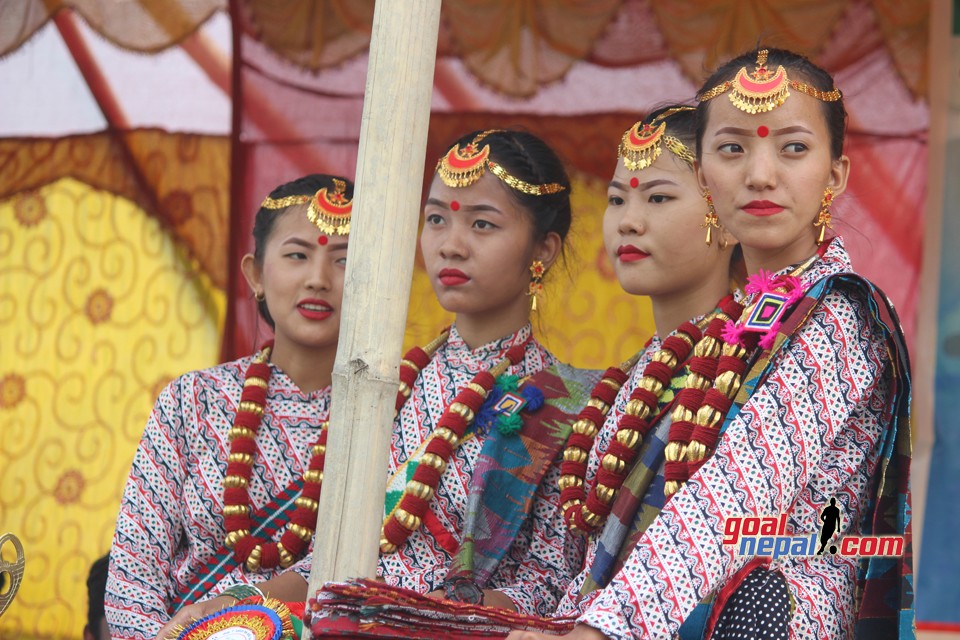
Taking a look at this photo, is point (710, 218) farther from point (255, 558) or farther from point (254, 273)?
point (254, 273)

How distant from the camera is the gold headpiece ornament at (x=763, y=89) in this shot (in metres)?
3.41

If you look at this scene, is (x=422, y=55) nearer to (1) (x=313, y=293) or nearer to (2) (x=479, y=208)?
(2) (x=479, y=208)

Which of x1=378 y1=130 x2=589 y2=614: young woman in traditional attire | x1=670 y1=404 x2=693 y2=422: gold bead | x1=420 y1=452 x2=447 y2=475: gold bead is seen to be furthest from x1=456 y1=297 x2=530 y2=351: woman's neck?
x1=670 y1=404 x2=693 y2=422: gold bead

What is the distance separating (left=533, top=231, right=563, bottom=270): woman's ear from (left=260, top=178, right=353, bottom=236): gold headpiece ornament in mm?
628

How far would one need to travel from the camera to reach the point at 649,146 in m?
4.03

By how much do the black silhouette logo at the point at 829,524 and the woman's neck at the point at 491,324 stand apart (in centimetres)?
145

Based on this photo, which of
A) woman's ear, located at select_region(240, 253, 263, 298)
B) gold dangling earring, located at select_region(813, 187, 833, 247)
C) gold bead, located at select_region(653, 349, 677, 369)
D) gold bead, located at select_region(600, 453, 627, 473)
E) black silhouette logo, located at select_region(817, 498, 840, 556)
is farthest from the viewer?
woman's ear, located at select_region(240, 253, 263, 298)

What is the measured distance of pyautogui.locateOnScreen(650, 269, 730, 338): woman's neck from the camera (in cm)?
402

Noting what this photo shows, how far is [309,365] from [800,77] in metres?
1.93

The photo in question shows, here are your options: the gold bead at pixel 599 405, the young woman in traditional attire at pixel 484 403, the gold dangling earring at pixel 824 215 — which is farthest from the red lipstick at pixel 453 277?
the gold dangling earring at pixel 824 215

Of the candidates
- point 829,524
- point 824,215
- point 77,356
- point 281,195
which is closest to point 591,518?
point 829,524

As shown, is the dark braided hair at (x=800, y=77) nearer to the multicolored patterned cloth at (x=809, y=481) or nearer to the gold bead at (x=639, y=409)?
the multicolored patterned cloth at (x=809, y=481)

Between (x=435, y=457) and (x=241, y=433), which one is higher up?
(x=241, y=433)

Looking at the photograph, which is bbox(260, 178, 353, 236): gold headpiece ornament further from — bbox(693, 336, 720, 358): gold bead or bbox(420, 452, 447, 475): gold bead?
bbox(693, 336, 720, 358): gold bead
